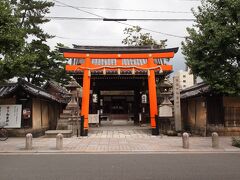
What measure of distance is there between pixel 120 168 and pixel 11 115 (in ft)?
45.4

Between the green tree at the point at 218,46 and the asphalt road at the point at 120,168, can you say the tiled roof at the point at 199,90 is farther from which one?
the asphalt road at the point at 120,168

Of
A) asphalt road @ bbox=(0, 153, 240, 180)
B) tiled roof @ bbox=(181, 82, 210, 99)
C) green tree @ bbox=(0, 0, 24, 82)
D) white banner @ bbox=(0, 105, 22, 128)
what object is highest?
green tree @ bbox=(0, 0, 24, 82)

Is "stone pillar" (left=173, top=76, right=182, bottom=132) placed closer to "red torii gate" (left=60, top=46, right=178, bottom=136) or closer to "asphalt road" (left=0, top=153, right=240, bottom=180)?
"red torii gate" (left=60, top=46, right=178, bottom=136)

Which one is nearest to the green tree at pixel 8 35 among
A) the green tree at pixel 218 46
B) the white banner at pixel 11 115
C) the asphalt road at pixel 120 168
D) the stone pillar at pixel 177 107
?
the white banner at pixel 11 115

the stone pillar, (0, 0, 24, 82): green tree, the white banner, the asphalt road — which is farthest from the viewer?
the stone pillar

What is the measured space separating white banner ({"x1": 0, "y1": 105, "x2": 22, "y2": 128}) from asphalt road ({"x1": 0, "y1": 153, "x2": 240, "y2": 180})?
30.4 ft

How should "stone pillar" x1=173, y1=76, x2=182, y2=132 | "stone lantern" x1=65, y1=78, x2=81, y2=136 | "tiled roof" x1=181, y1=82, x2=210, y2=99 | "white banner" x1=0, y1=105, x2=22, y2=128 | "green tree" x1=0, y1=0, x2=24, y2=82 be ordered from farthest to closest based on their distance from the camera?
"stone lantern" x1=65, y1=78, x2=81, y2=136 → "stone pillar" x1=173, y1=76, x2=182, y2=132 → "tiled roof" x1=181, y1=82, x2=210, y2=99 → "white banner" x1=0, y1=105, x2=22, y2=128 → "green tree" x1=0, y1=0, x2=24, y2=82

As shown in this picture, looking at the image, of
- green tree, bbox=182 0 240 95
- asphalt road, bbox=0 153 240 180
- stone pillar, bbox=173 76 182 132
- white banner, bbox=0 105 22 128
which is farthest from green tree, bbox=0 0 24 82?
stone pillar, bbox=173 76 182 132

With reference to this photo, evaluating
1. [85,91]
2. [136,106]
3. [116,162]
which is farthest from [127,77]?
[116,162]

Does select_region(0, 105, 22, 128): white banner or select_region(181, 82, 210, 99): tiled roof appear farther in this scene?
select_region(181, 82, 210, 99): tiled roof

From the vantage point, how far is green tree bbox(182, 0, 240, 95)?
1552 cm

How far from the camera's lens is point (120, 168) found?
32.2 ft

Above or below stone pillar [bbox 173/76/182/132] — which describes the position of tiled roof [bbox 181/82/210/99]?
above

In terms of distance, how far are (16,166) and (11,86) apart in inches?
541
